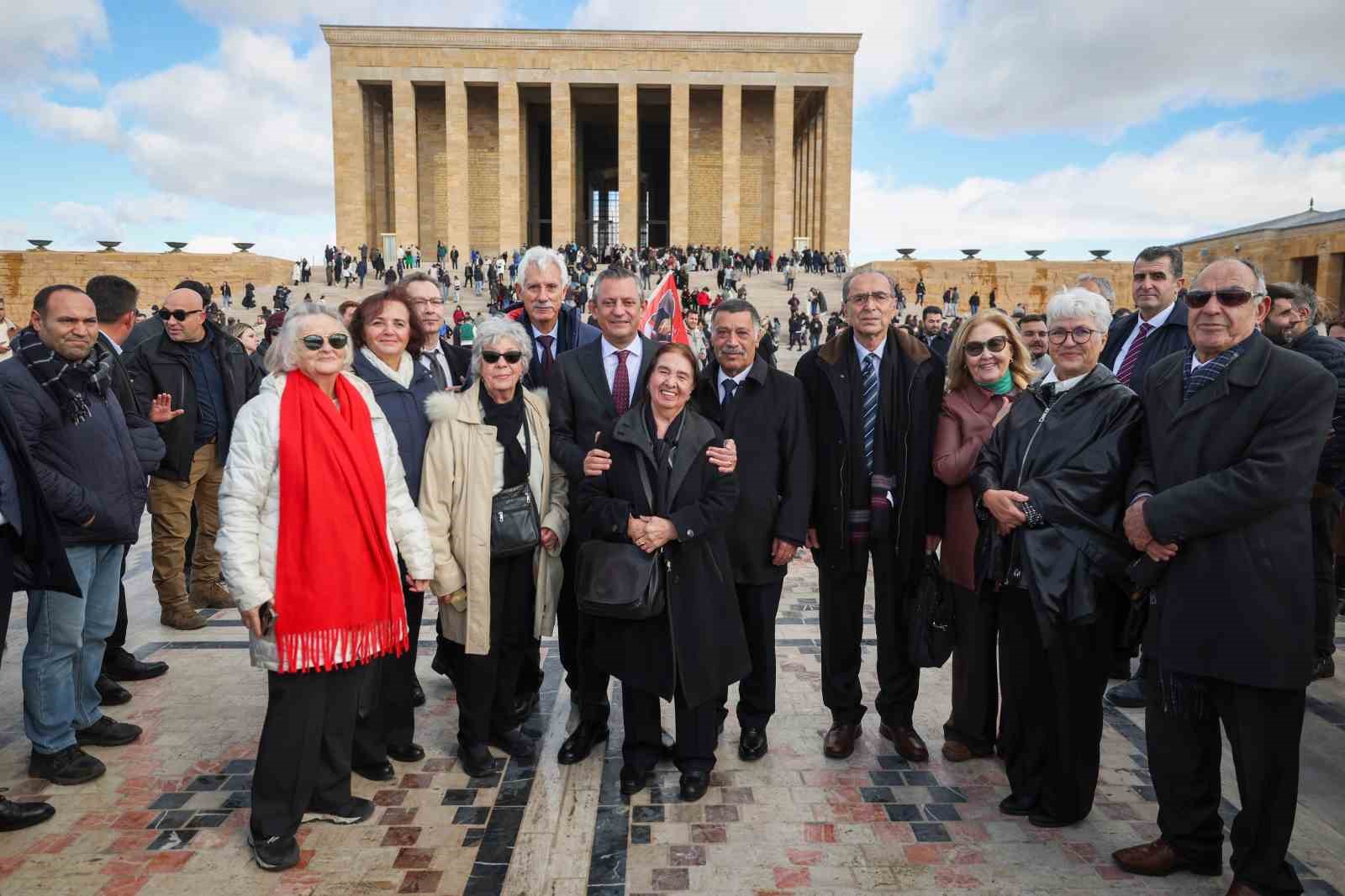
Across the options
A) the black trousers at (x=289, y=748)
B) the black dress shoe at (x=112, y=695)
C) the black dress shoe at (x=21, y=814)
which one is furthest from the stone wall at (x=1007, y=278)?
the black dress shoe at (x=21, y=814)

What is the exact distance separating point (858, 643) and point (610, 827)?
1.41 meters

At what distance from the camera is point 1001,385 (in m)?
3.90

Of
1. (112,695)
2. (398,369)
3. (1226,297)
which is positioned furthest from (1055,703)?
(112,695)

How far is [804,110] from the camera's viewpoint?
4397 cm

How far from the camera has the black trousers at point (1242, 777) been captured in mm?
2834

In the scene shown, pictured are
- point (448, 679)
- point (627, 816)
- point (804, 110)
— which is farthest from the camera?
point (804, 110)

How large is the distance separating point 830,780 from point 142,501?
11.5 ft

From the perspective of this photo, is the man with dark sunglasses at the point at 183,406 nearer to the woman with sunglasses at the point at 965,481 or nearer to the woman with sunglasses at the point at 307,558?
the woman with sunglasses at the point at 307,558

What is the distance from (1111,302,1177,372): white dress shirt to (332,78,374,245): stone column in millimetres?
37638

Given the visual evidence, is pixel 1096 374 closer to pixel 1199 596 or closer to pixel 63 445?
pixel 1199 596

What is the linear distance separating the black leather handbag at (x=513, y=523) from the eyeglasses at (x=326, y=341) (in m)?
0.92

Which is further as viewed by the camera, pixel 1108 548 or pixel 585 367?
pixel 585 367

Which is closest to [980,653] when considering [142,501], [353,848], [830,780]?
[830,780]

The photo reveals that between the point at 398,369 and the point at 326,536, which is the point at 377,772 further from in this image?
the point at 398,369
